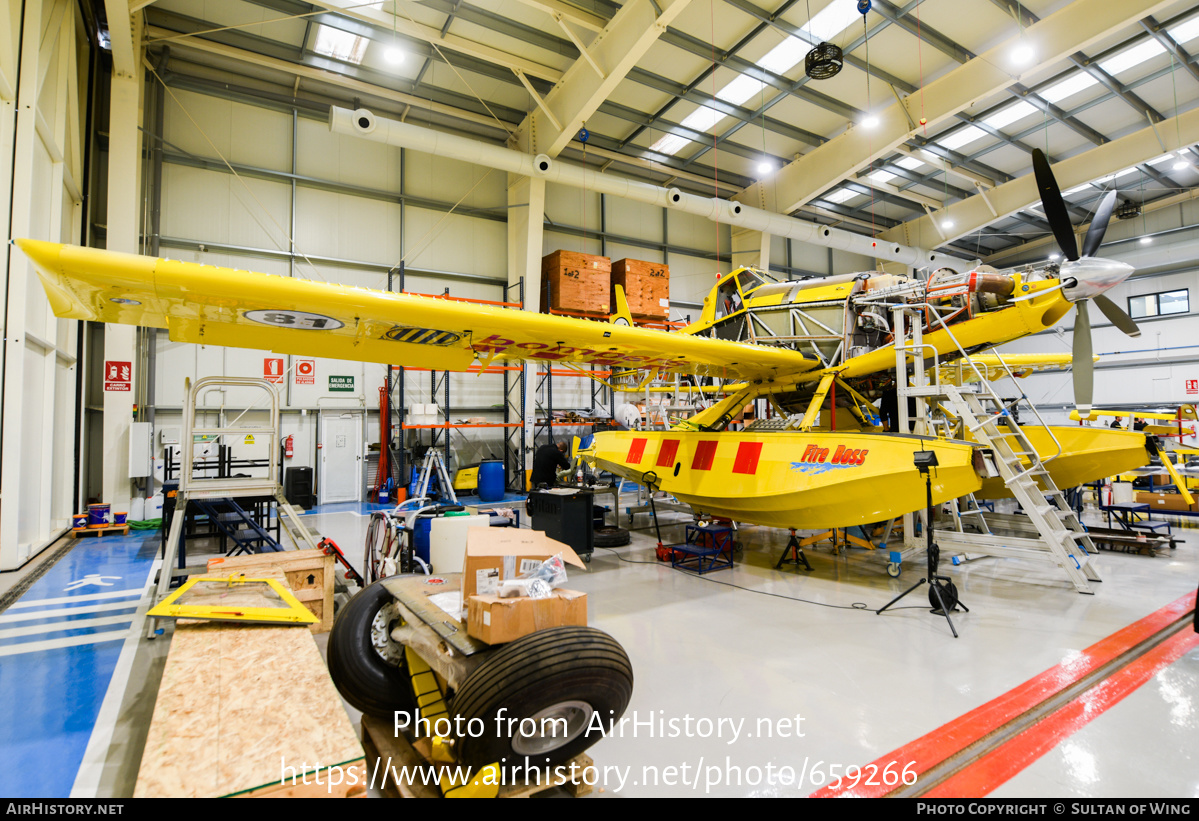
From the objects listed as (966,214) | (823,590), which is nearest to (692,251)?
(966,214)

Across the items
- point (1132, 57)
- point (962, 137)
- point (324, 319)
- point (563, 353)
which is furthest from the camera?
point (962, 137)

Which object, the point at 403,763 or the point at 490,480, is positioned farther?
the point at 490,480

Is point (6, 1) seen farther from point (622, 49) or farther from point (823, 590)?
point (823, 590)

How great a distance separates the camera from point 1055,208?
5.69 metres

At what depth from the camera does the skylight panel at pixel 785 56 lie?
10.6 meters

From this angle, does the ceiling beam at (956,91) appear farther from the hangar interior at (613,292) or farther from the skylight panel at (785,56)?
the skylight panel at (785,56)

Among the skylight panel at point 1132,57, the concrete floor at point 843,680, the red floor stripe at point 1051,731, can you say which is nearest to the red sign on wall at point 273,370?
the concrete floor at point 843,680

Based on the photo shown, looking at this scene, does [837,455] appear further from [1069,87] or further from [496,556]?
[1069,87]

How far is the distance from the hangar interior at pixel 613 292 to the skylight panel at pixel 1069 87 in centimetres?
13

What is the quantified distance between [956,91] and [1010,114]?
128 inches

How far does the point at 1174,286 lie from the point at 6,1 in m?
26.8

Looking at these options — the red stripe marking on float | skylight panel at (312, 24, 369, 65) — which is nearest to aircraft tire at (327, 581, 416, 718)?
the red stripe marking on float

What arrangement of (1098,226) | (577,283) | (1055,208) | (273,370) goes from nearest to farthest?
(1055,208)
(1098,226)
(273,370)
(577,283)

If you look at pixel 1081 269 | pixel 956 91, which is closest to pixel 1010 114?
pixel 956 91
